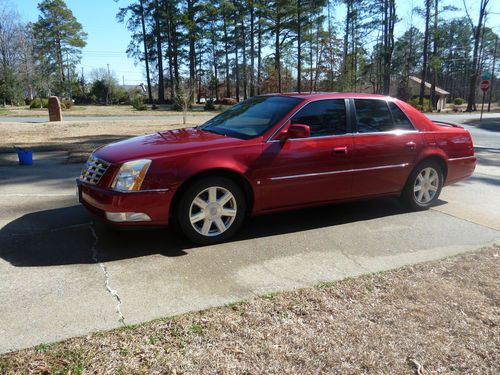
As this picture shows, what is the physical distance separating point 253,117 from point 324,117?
32.7 inches

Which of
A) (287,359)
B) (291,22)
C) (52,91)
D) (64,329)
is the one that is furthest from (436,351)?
(52,91)

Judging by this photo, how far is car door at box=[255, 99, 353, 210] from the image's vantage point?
177 inches

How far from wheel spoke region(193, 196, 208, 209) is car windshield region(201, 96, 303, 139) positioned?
33.5 inches

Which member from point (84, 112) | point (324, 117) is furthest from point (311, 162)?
point (84, 112)

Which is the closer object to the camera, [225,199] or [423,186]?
[225,199]

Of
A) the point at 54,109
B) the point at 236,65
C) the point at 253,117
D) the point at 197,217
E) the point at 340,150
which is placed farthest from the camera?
the point at 236,65

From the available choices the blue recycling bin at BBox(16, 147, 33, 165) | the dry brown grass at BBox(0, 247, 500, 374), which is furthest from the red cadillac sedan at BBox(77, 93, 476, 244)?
the blue recycling bin at BBox(16, 147, 33, 165)

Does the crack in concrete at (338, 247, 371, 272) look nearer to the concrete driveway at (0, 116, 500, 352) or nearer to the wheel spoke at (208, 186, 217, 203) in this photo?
the concrete driveway at (0, 116, 500, 352)

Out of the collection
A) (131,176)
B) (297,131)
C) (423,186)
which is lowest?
(423,186)

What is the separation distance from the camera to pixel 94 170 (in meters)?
4.22

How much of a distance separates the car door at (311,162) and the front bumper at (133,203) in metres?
1.03

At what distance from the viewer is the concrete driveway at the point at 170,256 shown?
3002 millimetres

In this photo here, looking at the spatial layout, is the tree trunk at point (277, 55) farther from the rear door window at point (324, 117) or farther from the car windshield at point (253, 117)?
the rear door window at point (324, 117)

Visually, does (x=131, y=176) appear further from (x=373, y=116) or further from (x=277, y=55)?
(x=277, y=55)
